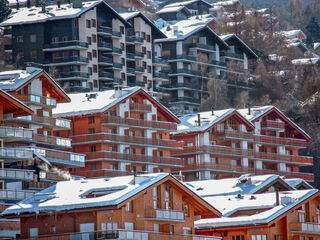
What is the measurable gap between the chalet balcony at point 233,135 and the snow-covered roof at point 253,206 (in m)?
34.5

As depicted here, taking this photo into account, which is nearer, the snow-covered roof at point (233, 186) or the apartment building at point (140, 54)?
the snow-covered roof at point (233, 186)

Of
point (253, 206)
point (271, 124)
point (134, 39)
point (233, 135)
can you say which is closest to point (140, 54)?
point (134, 39)

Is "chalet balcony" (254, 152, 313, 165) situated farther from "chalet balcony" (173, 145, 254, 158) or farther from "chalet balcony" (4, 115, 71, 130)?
"chalet balcony" (4, 115, 71, 130)

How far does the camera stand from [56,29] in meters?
134

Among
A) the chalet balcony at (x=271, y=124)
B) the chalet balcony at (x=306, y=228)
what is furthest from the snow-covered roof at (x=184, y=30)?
the chalet balcony at (x=306, y=228)

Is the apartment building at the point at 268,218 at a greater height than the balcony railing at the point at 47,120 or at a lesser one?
lesser

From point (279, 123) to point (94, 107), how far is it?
95.2ft

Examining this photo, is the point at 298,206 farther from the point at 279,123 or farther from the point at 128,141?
the point at 279,123

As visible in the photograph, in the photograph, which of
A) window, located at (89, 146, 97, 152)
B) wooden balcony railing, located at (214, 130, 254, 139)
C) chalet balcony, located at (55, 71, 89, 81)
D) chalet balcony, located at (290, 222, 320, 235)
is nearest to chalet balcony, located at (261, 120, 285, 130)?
wooden balcony railing, located at (214, 130, 254, 139)

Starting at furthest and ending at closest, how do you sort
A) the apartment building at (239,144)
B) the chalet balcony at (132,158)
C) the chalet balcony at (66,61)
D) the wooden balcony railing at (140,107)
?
the chalet balcony at (66,61) < the apartment building at (239,144) < the wooden balcony railing at (140,107) < the chalet balcony at (132,158)

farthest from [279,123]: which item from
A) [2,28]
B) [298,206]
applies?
[298,206]

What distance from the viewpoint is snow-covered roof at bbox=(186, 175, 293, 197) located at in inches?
3561

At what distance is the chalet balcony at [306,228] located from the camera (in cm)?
7956

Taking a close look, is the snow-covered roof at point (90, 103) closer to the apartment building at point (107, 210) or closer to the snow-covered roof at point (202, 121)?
the snow-covered roof at point (202, 121)
